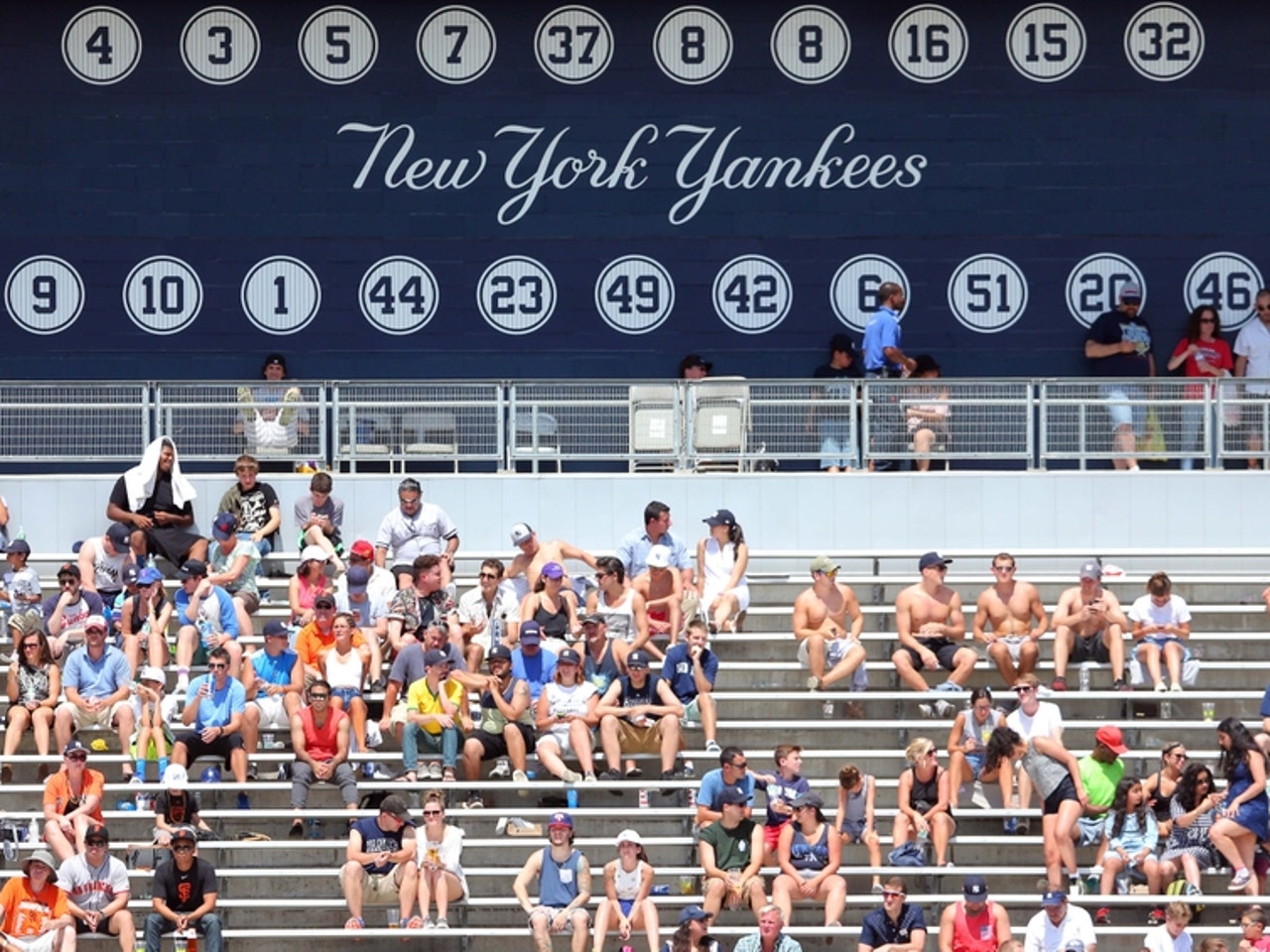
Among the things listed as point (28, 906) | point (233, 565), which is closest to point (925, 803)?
point (233, 565)

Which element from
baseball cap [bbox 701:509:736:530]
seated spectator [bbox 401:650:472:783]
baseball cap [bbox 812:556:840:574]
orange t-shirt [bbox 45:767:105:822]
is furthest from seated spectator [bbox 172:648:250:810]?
baseball cap [bbox 812:556:840:574]

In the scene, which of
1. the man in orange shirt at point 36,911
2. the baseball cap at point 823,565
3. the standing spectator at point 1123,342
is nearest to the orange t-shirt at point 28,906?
the man in orange shirt at point 36,911

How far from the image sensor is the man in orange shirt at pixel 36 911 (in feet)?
57.4

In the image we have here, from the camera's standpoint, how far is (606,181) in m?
25.6

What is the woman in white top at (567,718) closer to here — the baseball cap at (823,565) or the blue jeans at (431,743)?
the blue jeans at (431,743)

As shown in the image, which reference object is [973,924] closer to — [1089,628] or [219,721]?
[1089,628]

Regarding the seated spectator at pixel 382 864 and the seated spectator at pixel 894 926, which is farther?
the seated spectator at pixel 382 864

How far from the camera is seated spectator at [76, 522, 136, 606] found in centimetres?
2125

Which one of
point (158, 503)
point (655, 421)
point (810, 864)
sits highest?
point (655, 421)

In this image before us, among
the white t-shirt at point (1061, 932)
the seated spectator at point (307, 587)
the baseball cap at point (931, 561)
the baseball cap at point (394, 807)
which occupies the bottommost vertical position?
the white t-shirt at point (1061, 932)

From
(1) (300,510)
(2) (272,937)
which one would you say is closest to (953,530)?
(1) (300,510)

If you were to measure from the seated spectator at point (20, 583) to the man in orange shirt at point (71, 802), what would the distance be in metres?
2.53

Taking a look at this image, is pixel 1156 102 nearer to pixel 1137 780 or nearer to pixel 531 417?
pixel 531 417

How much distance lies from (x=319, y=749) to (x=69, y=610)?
259 cm
